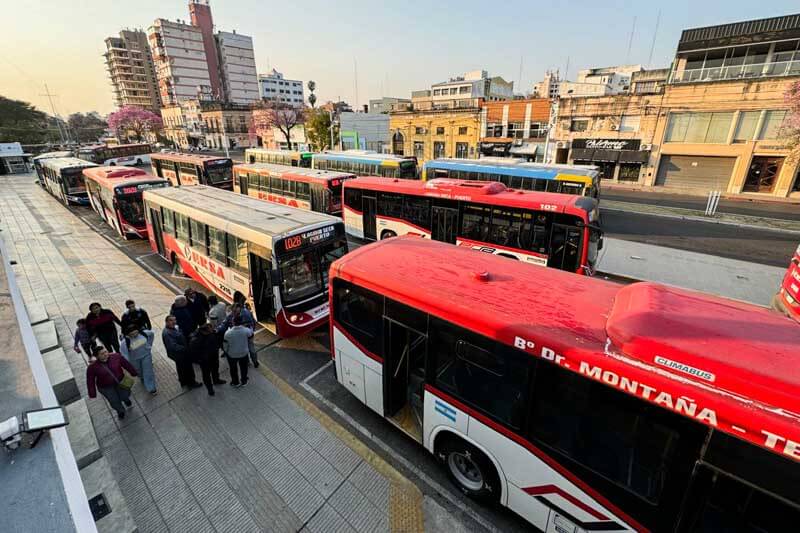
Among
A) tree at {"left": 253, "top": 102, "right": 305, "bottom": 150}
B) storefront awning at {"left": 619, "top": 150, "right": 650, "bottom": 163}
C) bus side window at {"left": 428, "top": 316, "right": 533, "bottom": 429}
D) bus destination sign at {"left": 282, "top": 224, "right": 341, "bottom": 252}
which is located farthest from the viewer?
tree at {"left": 253, "top": 102, "right": 305, "bottom": 150}

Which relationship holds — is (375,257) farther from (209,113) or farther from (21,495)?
(209,113)

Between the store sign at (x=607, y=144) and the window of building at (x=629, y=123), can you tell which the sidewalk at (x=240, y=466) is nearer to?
the store sign at (x=607, y=144)

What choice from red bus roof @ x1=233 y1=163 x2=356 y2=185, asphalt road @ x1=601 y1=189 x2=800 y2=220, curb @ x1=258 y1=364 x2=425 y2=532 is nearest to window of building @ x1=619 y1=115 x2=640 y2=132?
asphalt road @ x1=601 y1=189 x2=800 y2=220

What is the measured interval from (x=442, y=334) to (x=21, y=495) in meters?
4.19

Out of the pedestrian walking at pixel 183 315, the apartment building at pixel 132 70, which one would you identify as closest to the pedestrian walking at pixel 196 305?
the pedestrian walking at pixel 183 315

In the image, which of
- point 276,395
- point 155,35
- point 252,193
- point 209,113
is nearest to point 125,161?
point 252,193

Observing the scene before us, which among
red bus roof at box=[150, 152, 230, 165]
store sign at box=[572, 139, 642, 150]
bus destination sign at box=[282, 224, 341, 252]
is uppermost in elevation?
store sign at box=[572, 139, 642, 150]

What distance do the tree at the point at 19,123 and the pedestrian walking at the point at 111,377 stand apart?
72.8 metres

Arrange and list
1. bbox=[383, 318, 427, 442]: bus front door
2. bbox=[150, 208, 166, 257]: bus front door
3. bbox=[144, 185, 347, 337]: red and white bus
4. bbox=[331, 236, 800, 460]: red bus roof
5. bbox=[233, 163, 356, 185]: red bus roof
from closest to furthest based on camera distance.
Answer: bbox=[331, 236, 800, 460]: red bus roof → bbox=[383, 318, 427, 442]: bus front door → bbox=[144, 185, 347, 337]: red and white bus → bbox=[150, 208, 166, 257]: bus front door → bbox=[233, 163, 356, 185]: red bus roof

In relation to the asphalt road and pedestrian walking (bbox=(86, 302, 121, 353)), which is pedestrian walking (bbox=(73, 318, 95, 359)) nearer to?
pedestrian walking (bbox=(86, 302, 121, 353))

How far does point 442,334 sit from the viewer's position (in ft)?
14.9

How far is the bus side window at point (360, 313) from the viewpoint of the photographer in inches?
212

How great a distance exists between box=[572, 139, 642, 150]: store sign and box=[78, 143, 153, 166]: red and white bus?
50.9m

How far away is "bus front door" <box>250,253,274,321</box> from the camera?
802cm
